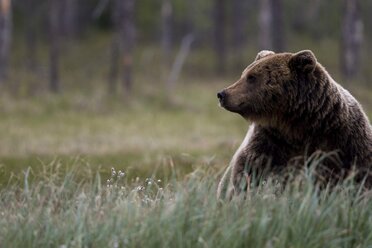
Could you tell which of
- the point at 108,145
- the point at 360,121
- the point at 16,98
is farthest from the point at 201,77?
the point at 360,121

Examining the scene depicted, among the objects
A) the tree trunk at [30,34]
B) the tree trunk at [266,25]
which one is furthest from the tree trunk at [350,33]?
the tree trunk at [30,34]

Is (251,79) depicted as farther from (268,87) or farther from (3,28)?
(3,28)

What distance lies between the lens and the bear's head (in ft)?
20.6

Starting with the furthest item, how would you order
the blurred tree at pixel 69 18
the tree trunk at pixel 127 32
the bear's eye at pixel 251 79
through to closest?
the blurred tree at pixel 69 18 < the tree trunk at pixel 127 32 < the bear's eye at pixel 251 79

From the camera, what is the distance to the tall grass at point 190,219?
4762mm

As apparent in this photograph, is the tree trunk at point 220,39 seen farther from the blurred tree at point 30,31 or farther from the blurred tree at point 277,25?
the blurred tree at point 30,31

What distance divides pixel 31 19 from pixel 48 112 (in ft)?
71.3

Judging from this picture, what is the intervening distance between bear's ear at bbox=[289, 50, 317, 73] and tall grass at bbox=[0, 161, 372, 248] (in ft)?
3.85

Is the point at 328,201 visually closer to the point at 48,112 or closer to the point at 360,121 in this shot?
the point at 360,121

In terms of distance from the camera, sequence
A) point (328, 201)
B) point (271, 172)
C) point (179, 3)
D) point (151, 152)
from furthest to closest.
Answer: point (179, 3), point (151, 152), point (271, 172), point (328, 201)

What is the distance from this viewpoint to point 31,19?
41.2 meters

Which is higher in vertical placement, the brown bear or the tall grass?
the brown bear

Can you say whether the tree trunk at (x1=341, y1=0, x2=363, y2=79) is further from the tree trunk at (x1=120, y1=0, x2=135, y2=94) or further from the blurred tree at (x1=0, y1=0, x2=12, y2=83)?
the blurred tree at (x1=0, y1=0, x2=12, y2=83)

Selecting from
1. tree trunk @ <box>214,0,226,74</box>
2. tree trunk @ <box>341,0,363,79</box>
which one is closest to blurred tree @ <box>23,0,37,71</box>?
tree trunk @ <box>214,0,226,74</box>
